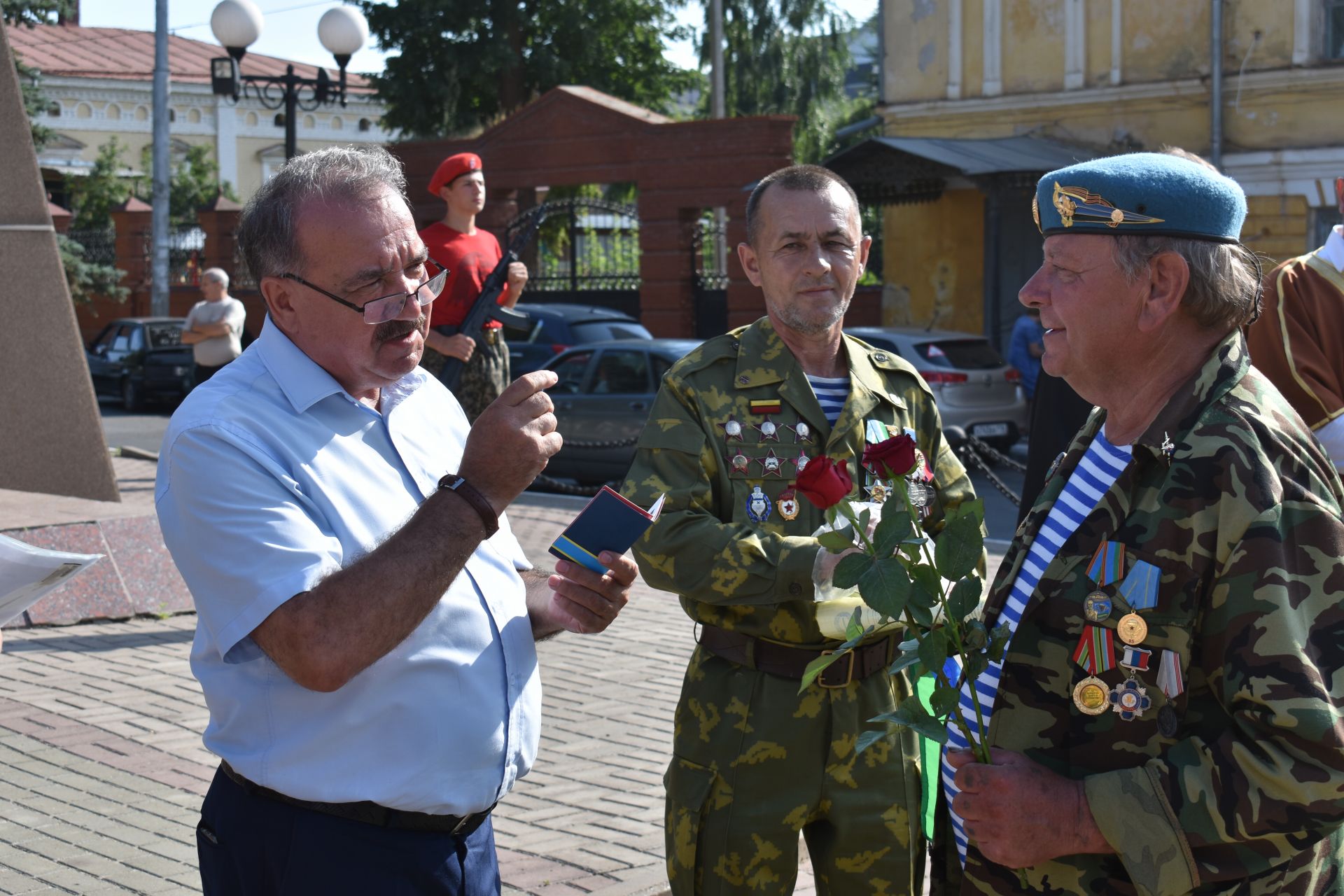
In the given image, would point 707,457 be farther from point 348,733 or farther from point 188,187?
point 188,187

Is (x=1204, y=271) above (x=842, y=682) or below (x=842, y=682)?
above

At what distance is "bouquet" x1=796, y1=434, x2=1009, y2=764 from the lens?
83.4 inches

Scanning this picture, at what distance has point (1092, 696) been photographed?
2123 mm

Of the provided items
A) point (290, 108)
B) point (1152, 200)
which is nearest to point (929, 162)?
point (290, 108)

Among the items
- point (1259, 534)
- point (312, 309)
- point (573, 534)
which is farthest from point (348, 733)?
point (1259, 534)

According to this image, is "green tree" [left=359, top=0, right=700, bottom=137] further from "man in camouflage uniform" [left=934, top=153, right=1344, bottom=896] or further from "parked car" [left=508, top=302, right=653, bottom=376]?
"man in camouflage uniform" [left=934, top=153, right=1344, bottom=896]

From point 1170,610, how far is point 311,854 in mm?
1425

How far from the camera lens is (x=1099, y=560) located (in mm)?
2133

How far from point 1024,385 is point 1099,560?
1406 cm

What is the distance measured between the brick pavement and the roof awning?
1335 centimetres

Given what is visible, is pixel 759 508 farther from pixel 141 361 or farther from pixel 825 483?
pixel 141 361

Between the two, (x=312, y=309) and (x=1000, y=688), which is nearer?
(x=1000, y=688)

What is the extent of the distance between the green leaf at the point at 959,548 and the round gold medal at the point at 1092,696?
234 millimetres

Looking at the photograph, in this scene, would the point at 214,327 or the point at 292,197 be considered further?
the point at 214,327
